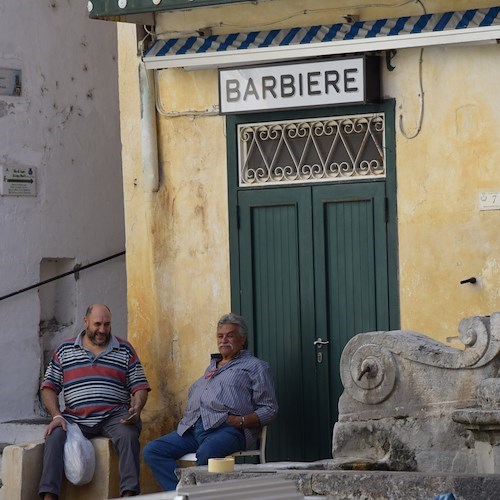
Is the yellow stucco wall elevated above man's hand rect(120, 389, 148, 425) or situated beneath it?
elevated above

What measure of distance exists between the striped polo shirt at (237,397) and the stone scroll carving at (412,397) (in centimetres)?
121

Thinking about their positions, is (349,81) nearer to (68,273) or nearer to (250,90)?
(250,90)

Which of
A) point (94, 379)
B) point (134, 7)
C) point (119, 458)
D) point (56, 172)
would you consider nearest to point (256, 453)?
point (119, 458)

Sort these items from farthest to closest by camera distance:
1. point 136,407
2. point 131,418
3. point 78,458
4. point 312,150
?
point 312,150
point 136,407
point 131,418
point 78,458

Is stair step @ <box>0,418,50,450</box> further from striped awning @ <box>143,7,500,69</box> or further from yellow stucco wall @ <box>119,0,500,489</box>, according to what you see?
striped awning @ <box>143,7,500,69</box>

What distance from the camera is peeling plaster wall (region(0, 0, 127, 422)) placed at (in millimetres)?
12688

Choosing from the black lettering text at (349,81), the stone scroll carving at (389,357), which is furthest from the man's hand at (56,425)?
the black lettering text at (349,81)

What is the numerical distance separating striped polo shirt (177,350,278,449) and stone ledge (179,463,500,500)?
5.61 feet

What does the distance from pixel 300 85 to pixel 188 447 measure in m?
2.52

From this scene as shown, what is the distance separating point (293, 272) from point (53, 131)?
3098 millimetres

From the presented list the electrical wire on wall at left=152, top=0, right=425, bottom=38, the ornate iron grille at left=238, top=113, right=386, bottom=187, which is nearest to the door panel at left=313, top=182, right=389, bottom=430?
the ornate iron grille at left=238, top=113, right=386, bottom=187

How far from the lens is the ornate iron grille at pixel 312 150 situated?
10641 mm

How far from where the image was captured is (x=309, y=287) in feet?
35.6

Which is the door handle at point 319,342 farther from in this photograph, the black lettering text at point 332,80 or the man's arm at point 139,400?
the black lettering text at point 332,80
